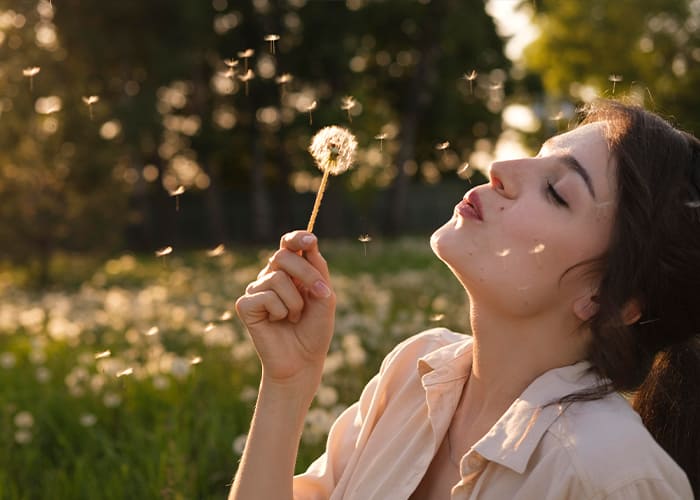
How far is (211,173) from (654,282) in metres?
25.7

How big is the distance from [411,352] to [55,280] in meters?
12.2

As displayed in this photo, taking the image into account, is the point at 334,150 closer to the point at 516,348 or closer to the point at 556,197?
the point at 556,197

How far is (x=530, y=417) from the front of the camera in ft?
5.47

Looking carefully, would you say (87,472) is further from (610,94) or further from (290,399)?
(610,94)

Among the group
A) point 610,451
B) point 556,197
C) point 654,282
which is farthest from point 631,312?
point 610,451

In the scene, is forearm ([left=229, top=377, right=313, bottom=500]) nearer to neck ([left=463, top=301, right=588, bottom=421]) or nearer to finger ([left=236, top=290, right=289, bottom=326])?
finger ([left=236, top=290, right=289, bottom=326])

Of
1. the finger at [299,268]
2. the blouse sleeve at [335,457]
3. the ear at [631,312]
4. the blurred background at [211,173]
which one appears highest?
the finger at [299,268]

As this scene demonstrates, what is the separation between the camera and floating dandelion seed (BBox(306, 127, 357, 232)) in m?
1.80

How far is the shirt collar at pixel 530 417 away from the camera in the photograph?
1.61 metres

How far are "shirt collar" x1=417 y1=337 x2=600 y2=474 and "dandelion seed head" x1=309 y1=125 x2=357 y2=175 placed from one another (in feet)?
1.94

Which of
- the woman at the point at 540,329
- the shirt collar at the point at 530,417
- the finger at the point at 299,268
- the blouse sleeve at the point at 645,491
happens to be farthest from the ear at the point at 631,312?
the finger at the point at 299,268

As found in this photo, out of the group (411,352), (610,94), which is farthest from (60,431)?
(610,94)

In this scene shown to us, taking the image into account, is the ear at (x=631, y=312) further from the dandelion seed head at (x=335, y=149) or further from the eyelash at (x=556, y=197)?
the dandelion seed head at (x=335, y=149)

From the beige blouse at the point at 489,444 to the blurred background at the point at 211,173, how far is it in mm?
386
